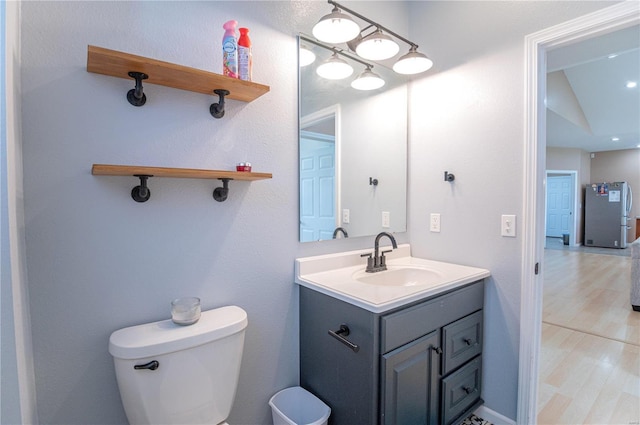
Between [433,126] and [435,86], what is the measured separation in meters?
0.24

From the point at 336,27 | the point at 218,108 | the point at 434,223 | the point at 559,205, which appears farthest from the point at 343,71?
the point at 559,205

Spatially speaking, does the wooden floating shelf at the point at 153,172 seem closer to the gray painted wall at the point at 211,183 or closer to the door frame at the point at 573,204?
the gray painted wall at the point at 211,183

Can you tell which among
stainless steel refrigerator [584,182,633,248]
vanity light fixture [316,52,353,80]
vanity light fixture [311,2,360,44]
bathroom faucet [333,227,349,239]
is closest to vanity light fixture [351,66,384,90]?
vanity light fixture [316,52,353,80]

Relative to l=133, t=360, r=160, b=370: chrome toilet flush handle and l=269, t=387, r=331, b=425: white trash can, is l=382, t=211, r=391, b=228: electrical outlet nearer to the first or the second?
l=269, t=387, r=331, b=425: white trash can

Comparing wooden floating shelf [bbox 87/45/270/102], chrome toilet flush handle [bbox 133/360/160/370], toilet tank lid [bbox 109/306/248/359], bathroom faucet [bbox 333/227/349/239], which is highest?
wooden floating shelf [bbox 87/45/270/102]

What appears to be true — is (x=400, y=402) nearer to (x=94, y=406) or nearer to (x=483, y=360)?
(x=483, y=360)

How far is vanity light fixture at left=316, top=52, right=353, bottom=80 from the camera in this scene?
1676 mm

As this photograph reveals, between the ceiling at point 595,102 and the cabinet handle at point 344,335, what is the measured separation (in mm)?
2888

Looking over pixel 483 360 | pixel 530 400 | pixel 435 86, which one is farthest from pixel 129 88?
pixel 530 400

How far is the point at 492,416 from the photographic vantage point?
5.53 feet

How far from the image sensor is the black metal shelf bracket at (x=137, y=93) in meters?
1.11

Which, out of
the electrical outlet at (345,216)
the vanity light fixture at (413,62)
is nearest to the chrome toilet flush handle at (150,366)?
the electrical outlet at (345,216)

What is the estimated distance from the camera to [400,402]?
127cm

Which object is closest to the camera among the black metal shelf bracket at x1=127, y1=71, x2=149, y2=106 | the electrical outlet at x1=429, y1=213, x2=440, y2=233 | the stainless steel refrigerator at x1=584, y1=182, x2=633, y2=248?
the black metal shelf bracket at x1=127, y1=71, x2=149, y2=106
